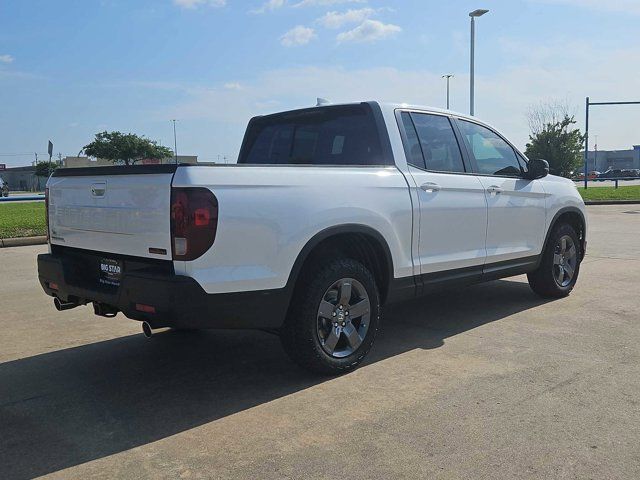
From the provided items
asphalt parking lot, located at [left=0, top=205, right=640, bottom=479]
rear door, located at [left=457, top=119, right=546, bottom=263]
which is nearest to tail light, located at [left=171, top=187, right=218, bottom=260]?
asphalt parking lot, located at [left=0, top=205, right=640, bottom=479]

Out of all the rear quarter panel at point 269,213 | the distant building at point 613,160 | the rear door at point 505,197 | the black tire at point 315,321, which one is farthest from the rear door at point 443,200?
the distant building at point 613,160

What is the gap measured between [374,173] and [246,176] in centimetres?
120

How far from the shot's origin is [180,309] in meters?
3.33

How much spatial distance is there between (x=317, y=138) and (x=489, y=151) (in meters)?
1.77

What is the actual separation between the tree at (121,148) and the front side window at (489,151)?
74745mm

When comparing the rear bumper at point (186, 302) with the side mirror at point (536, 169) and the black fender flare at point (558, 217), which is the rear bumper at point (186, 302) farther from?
the black fender flare at point (558, 217)

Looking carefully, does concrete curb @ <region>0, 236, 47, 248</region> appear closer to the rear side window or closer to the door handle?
the rear side window

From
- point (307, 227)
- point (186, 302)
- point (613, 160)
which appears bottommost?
point (186, 302)

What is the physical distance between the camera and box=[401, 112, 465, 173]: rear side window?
486cm

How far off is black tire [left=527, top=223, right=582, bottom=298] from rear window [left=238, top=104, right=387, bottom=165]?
2.68 metres

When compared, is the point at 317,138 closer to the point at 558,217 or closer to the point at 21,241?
the point at 558,217

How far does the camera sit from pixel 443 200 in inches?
191

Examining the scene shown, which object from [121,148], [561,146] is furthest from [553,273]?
[121,148]

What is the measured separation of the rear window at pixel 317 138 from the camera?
475cm
